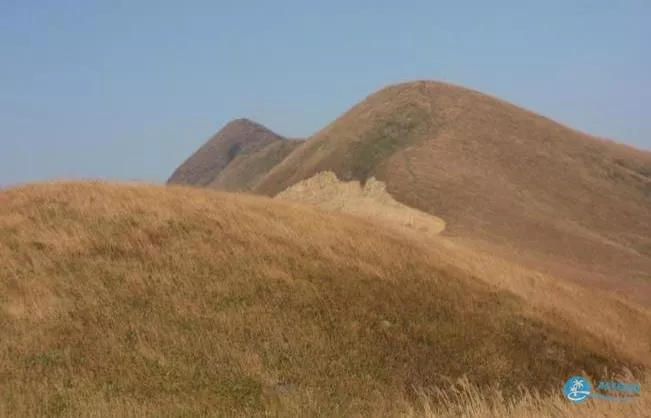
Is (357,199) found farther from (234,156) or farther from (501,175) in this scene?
(234,156)

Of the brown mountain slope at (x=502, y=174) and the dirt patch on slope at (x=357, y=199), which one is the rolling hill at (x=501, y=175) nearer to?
the brown mountain slope at (x=502, y=174)

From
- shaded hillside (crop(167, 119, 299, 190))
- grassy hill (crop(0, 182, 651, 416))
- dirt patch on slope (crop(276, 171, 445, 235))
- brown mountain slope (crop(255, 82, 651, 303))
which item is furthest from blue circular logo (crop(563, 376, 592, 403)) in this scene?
shaded hillside (crop(167, 119, 299, 190))

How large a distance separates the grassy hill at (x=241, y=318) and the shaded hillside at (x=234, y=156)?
91.5 meters

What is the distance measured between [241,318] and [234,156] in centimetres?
13064

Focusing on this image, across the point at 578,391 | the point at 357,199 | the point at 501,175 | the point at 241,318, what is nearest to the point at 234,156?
the point at 501,175

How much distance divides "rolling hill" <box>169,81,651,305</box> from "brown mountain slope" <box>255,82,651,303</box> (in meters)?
0.14

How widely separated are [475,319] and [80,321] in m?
9.59

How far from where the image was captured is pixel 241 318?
1559 cm

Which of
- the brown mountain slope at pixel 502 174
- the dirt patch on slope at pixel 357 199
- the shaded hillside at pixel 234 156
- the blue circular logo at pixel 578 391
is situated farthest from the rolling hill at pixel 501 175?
the shaded hillside at pixel 234 156

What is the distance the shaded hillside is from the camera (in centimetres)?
11675

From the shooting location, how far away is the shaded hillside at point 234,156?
116750 millimetres

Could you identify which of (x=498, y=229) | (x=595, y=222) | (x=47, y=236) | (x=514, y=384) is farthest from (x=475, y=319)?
(x=595, y=222)

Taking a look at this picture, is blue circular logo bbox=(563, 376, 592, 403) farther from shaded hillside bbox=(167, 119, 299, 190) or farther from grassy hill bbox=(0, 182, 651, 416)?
shaded hillside bbox=(167, 119, 299, 190)

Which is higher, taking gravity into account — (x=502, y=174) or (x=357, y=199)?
(x=502, y=174)
